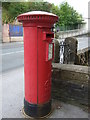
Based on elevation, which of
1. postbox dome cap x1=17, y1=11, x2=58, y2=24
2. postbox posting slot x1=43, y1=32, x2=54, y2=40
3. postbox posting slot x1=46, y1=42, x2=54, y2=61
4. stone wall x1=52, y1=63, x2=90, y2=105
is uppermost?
postbox dome cap x1=17, y1=11, x2=58, y2=24

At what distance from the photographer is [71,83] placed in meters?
2.95

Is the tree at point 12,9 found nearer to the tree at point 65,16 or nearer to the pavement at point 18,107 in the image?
the tree at point 65,16

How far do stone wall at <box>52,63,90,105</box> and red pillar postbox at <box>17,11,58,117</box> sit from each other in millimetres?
501

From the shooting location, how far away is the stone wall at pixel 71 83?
2.86 m

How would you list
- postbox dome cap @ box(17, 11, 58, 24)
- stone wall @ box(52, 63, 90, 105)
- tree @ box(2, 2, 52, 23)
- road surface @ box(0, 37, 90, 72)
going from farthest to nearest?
tree @ box(2, 2, 52, 23), road surface @ box(0, 37, 90, 72), stone wall @ box(52, 63, 90, 105), postbox dome cap @ box(17, 11, 58, 24)

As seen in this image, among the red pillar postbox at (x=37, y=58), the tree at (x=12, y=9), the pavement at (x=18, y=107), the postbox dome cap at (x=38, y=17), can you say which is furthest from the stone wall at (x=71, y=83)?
the tree at (x=12, y=9)

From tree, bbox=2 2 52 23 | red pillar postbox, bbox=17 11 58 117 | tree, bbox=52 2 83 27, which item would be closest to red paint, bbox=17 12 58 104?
red pillar postbox, bbox=17 11 58 117

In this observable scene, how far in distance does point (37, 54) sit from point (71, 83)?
39.5 inches

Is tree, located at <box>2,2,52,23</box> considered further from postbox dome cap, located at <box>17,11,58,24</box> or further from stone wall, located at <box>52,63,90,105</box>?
postbox dome cap, located at <box>17,11,58,24</box>

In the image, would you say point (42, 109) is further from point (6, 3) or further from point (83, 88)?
point (6, 3)

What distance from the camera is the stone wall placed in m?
2.86

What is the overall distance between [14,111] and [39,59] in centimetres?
118

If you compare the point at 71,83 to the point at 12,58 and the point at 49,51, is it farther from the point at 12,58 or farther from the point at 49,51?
the point at 12,58

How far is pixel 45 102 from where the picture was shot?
2.64 meters
